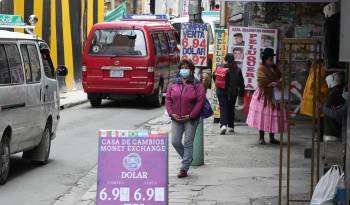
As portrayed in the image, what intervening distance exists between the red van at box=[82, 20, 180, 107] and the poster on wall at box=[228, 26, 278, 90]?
190 inches

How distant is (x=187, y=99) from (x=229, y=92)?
16.5 feet

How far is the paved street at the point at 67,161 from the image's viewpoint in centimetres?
957

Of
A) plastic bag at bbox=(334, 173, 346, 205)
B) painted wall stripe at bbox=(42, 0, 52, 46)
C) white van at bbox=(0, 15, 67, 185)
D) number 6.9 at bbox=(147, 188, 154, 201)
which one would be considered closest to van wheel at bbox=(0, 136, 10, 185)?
white van at bbox=(0, 15, 67, 185)

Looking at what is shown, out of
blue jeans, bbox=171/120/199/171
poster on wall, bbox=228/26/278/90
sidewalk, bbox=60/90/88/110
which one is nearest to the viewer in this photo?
blue jeans, bbox=171/120/199/171

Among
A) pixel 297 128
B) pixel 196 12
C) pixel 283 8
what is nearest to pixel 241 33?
pixel 283 8

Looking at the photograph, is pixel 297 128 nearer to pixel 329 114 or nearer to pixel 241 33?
pixel 241 33

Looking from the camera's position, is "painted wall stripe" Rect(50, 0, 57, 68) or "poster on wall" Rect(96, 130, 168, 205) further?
"painted wall stripe" Rect(50, 0, 57, 68)

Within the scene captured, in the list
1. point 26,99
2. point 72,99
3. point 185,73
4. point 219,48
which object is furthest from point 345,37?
point 72,99

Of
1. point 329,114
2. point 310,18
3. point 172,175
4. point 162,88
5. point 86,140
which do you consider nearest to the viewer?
point 329,114

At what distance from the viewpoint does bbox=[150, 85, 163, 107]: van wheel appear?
69.8ft

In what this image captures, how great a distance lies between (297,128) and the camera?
16.2 metres

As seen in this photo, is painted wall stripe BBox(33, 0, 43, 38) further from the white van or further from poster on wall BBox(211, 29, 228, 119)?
the white van

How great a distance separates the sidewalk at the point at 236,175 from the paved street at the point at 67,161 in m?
0.39

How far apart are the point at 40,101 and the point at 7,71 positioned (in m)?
1.21
